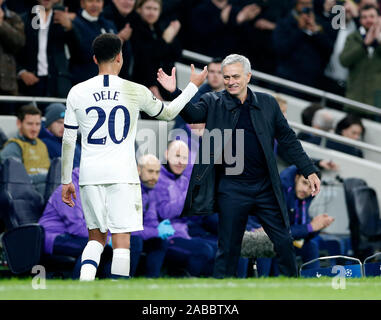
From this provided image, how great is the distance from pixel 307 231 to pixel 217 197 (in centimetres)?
312

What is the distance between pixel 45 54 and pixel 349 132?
14.5 ft

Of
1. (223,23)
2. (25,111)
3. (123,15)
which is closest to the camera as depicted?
(25,111)

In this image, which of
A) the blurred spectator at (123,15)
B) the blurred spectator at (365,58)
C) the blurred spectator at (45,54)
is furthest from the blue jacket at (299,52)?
the blurred spectator at (45,54)

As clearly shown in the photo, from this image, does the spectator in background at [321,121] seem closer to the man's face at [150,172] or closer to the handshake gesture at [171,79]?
the man's face at [150,172]

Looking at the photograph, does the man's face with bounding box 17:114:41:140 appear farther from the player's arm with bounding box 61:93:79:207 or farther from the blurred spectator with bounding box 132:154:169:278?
the player's arm with bounding box 61:93:79:207

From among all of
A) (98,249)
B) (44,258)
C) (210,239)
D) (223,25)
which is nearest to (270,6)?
(223,25)

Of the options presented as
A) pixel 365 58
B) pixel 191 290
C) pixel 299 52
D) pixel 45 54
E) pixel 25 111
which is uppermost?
pixel 299 52

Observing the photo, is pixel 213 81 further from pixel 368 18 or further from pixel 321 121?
pixel 368 18

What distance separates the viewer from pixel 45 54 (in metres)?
13.4

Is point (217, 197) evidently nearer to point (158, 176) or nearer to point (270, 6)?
point (158, 176)

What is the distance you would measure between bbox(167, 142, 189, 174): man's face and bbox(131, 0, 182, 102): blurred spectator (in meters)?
2.14

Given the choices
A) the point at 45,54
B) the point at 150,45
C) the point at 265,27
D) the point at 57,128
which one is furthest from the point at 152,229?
the point at 265,27

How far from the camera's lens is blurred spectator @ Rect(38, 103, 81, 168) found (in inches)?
493

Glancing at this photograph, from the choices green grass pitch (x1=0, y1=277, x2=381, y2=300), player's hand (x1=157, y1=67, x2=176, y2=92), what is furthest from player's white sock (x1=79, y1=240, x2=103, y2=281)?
player's hand (x1=157, y1=67, x2=176, y2=92)
